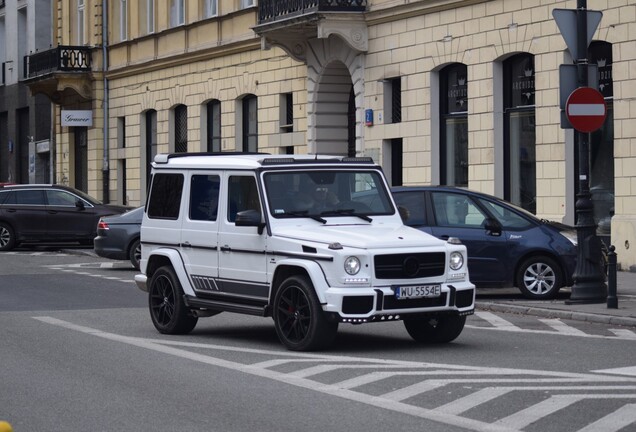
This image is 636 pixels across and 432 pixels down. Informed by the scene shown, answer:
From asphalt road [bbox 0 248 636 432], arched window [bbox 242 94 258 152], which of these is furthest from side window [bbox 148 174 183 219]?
arched window [bbox 242 94 258 152]

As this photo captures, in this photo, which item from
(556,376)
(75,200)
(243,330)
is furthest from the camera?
(75,200)

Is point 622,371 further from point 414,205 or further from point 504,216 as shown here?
point 414,205

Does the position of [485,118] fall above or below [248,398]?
above

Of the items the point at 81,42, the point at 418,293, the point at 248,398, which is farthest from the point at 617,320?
the point at 81,42

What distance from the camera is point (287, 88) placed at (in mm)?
35656

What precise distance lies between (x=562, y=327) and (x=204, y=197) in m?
4.39

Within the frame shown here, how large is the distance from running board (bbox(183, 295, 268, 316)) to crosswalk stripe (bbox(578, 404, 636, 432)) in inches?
184

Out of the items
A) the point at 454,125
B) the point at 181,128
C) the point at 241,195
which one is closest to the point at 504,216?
the point at 241,195

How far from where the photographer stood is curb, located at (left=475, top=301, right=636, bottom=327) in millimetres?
15945

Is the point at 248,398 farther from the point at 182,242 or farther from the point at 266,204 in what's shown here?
the point at 182,242

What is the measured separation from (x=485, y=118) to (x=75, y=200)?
36.9 ft

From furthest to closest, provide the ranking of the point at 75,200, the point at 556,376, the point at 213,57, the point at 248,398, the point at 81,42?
the point at 81,42 < the point at 213,57 < the point at 75,200 < the point at 556,376 < the point at 248,398

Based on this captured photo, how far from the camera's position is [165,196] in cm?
1507

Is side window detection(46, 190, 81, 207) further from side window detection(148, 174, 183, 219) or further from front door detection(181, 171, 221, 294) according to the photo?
front door detection(181, 171, 221, 294)
